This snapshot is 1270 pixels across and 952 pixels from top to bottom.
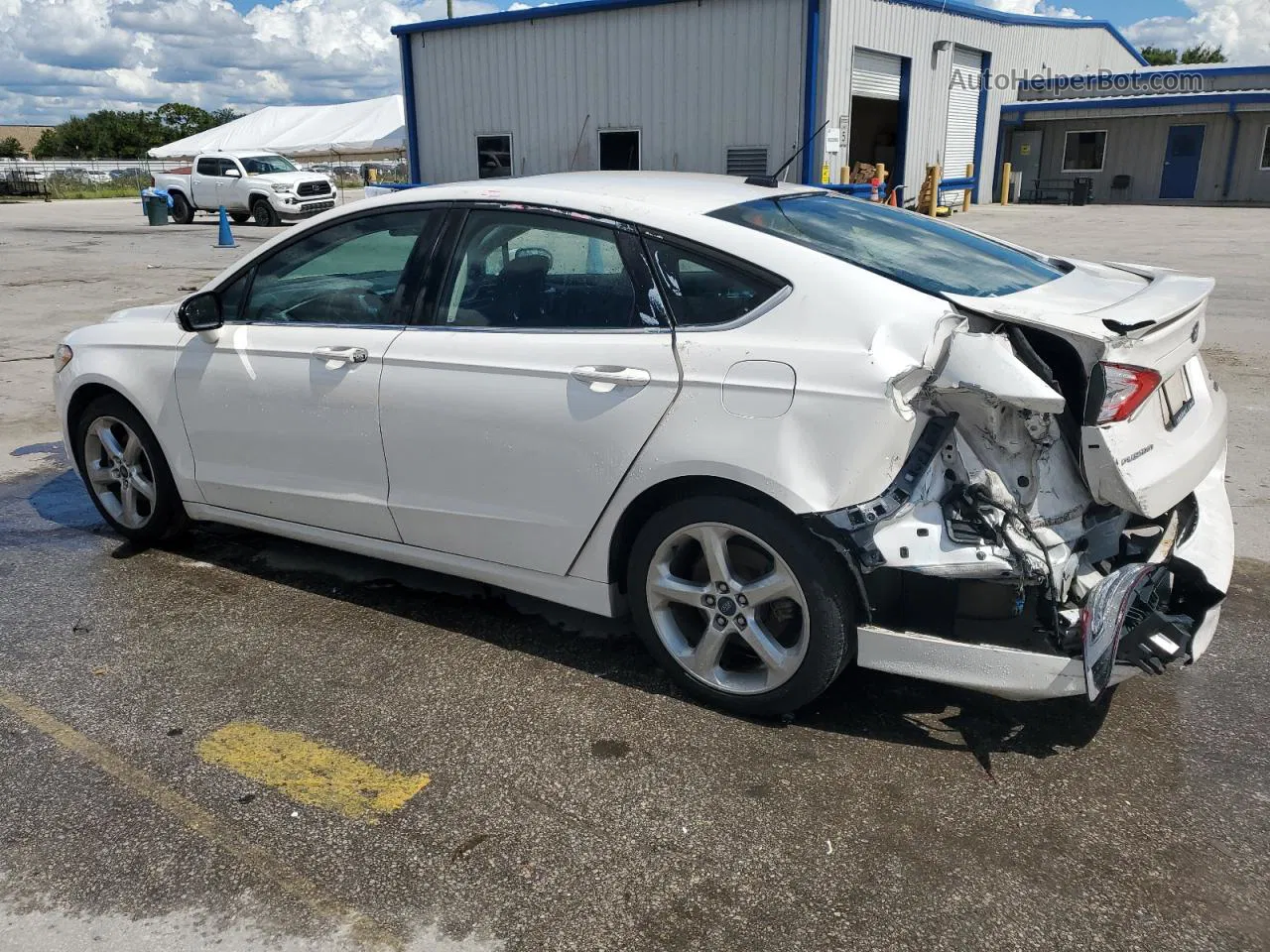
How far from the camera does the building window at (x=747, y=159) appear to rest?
21.0 metres

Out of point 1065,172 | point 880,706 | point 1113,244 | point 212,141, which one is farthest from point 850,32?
point 212,141

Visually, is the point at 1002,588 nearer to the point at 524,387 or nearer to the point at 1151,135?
the point at 524,387

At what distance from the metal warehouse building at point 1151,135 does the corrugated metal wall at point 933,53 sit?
69.7 inches

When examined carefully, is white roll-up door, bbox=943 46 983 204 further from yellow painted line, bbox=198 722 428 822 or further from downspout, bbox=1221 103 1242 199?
yellow painted line, bbox=198 722 428 822

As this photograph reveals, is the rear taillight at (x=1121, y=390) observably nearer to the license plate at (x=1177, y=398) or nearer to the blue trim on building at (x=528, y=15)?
the license plate at (x=1177, y=398)

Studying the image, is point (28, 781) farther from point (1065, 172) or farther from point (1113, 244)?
point (1065, 172)

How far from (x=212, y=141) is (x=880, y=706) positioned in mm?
62277

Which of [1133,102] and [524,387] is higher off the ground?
[1133,102]

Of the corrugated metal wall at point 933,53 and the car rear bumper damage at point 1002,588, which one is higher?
the corrugated metal wall at point 933,53

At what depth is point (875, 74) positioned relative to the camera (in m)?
22.8

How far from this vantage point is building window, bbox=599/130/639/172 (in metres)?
22.8

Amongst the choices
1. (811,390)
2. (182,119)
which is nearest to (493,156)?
(811,390)

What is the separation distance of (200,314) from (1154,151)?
120 feet

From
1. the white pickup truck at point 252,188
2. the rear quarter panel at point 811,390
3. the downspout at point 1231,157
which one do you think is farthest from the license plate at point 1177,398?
the downspout at point 1231,157
